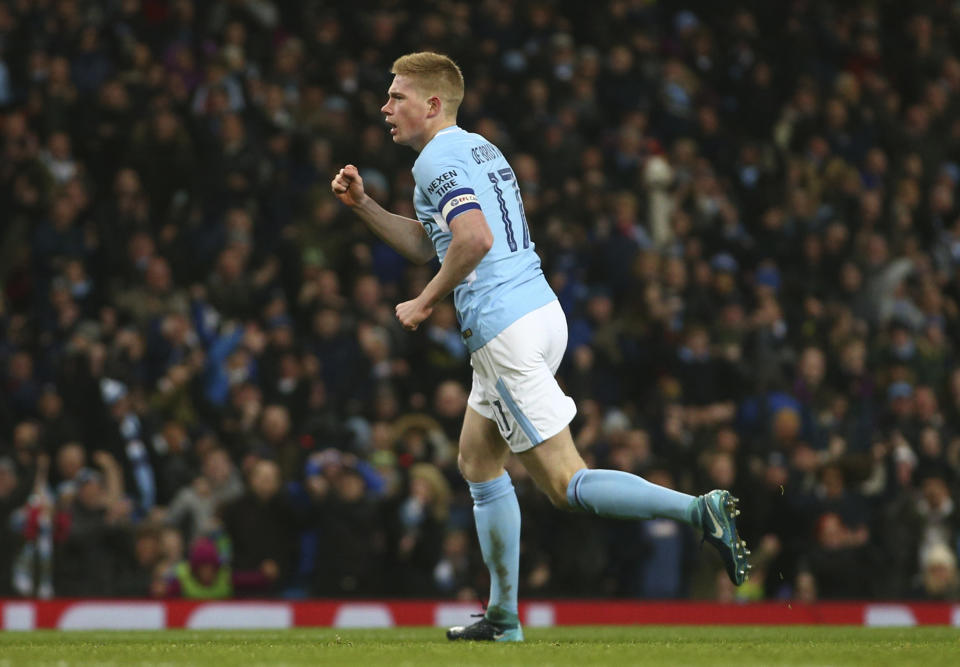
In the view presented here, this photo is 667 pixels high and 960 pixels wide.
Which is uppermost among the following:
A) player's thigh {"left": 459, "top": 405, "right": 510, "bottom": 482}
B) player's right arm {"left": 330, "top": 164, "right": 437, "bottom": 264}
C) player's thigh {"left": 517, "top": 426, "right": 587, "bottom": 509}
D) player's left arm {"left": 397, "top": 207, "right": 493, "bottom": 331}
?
player's right arm {"left": 330, "top": 164, "right": 437, "bottom": 264}

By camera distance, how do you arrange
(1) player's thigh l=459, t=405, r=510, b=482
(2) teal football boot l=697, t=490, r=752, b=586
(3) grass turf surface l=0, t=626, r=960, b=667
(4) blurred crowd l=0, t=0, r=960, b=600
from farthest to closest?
(4) blurred crowd l=0, t=0, r=960, b=600 → (1) player's thigh l=459, t=405, r=510, b=482 → (2) teal football boot l=697, t=490, r=752, b=586 → (3) grass turf surface l=0, t=626, r=960, b=667

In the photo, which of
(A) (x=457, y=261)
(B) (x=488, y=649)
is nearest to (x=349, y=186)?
(A) (x=457, y=261)

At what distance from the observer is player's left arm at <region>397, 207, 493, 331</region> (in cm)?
640

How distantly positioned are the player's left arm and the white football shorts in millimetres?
345

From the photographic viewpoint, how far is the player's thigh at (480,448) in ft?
22.6

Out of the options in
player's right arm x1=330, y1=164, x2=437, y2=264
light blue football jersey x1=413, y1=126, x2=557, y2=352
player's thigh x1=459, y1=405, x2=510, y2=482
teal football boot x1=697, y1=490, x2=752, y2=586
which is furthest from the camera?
player's right arm x1=330, y1=164, x2=437, y2=264

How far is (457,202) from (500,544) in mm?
1595

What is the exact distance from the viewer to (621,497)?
637 centimetres

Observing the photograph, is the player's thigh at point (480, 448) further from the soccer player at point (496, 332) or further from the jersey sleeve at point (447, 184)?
the jersey sleeve at point (447, 184)

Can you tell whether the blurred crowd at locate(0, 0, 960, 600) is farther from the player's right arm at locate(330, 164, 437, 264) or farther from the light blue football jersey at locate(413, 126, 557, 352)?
the light blue football jersey at locate(413, 126, 557, 352)

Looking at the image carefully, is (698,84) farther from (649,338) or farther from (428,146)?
(428,146)

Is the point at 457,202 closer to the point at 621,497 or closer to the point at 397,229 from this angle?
the point at 397,229

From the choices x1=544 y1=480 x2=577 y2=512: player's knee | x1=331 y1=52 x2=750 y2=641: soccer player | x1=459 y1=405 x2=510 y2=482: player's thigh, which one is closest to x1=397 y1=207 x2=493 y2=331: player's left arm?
x1=331 y1=52 x2=750 y2=641: soccer player

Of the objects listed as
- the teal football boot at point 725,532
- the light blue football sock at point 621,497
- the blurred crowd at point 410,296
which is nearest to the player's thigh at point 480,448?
the light blue football sock at point 621,497
